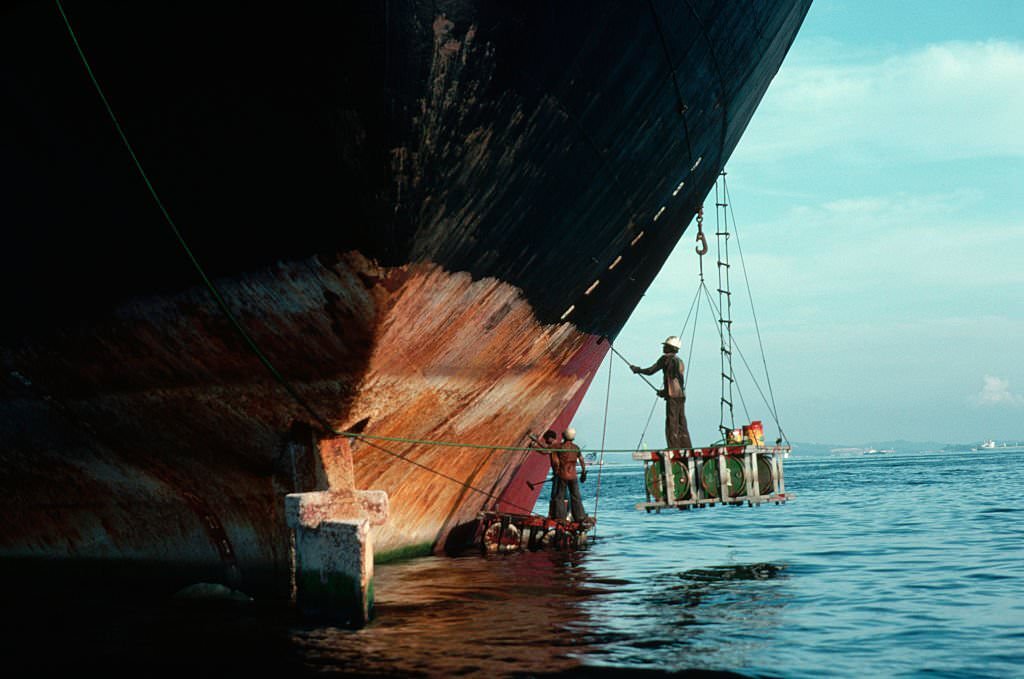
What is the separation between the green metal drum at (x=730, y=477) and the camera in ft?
39.4

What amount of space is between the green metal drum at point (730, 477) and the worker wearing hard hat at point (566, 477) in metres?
2.27

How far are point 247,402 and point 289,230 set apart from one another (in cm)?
194

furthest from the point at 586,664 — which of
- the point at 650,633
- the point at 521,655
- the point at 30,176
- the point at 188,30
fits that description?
the point at 30,176

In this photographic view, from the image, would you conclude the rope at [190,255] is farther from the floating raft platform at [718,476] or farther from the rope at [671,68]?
the floating raft platform at [718,476]

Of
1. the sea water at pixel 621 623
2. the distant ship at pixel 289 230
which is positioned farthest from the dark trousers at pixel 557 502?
the distant ship at pixel 289 230

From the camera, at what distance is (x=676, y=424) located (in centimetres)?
1282

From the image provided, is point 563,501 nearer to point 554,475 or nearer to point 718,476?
point 554,475

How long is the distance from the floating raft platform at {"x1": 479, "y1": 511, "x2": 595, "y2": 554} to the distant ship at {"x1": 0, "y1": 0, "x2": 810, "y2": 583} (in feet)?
8.38

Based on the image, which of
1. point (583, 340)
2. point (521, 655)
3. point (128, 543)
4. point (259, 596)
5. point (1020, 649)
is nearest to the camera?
point (521, 655)

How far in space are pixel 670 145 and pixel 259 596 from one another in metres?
6.23

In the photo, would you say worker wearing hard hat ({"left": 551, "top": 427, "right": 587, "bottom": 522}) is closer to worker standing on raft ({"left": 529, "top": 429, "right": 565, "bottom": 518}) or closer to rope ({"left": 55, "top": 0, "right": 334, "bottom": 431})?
worker standing on raft ({"left": 529, "top": 429, "right": 565, "bottom": 518})

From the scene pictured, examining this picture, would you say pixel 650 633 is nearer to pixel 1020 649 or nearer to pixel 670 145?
pixel 1020 649

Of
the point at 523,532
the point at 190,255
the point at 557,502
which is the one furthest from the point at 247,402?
the point at 557,502

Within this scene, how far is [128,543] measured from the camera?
Answer: 10102mm
